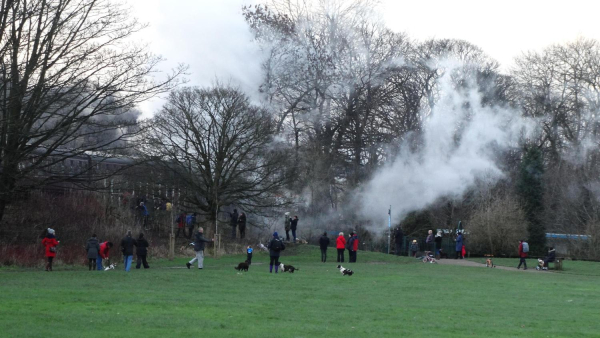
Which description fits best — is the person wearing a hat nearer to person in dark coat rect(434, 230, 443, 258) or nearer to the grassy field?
person in dark coat rect(434, 230, 443, 258)

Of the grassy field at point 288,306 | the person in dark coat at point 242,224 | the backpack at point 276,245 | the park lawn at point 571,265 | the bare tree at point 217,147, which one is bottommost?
the grassy field at point 288,306

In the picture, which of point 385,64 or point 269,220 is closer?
point 269,220

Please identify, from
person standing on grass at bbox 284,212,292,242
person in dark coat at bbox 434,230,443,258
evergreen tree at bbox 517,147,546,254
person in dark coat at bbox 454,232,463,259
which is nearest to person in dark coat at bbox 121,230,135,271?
person standing on grass at bbox 284,212,292,242

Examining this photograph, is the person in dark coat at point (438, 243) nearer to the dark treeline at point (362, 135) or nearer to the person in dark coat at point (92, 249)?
the dark treeline at point (362, 135)

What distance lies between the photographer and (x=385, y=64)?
60344 mm

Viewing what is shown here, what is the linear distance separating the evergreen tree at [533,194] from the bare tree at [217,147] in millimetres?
16710

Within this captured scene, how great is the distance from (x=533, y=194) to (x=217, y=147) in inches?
857

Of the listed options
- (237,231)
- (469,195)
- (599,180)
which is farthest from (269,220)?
(599,180)

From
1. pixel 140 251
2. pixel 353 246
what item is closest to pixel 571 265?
pixel 353 246

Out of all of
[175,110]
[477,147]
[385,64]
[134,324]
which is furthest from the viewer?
[385,64]

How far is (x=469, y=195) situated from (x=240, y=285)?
3509 cm

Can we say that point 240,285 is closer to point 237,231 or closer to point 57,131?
point 57,131

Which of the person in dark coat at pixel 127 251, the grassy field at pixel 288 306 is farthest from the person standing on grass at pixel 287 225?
the grassy field at pixel 288 306

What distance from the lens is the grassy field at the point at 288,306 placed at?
14.0m
